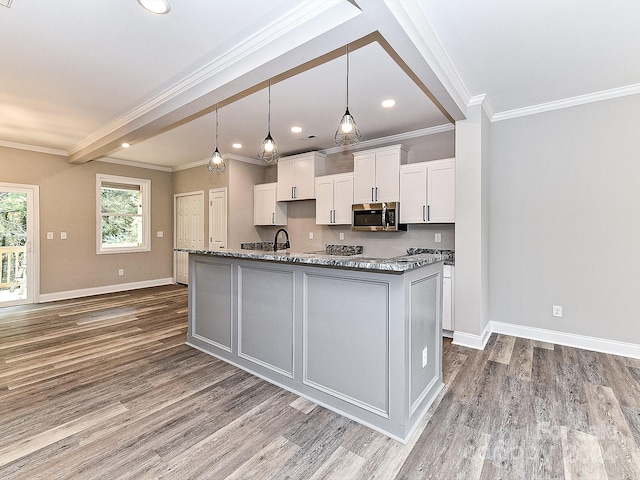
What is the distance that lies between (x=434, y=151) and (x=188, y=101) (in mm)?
3148

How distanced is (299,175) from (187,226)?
313cm

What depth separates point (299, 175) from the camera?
215 inches

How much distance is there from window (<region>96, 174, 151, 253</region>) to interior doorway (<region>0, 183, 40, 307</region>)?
960 mm

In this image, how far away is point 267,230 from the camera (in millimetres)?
6562

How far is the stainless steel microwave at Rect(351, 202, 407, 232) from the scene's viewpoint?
4.34 m

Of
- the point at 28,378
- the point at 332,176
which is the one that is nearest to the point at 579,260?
the point at 332,176

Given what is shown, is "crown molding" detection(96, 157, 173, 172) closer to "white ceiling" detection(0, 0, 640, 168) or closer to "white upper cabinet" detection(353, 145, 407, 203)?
"white ceiling" detection(0, 0, 640, 168)

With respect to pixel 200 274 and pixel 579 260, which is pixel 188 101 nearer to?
pixel 200 274

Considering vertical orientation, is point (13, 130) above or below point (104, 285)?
above

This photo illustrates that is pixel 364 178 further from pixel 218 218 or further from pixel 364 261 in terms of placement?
pixel 218 218

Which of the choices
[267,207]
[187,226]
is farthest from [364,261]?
[187,226]

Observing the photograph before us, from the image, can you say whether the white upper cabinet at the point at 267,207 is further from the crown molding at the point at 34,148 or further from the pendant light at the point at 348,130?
the pendant light at the point at 348,130

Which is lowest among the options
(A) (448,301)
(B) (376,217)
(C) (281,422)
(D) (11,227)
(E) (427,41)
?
(C) (281,422)

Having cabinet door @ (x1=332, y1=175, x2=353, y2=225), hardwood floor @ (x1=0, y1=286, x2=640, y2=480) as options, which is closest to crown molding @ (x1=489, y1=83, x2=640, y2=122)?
cabinet door @ (x1=332, y1=175, x2=353, y2=225)
